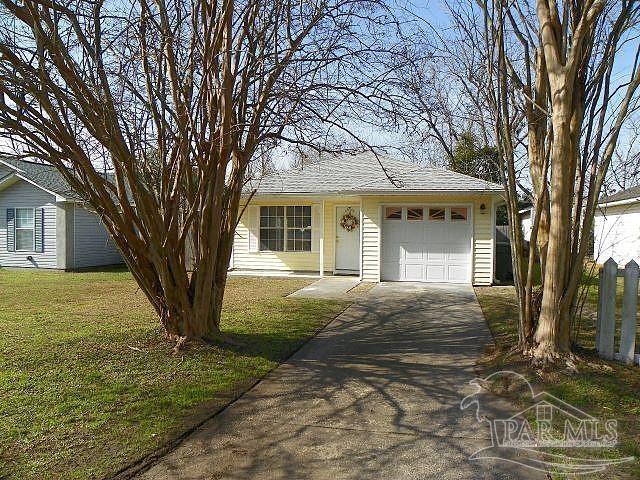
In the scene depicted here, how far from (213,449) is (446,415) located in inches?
78.0

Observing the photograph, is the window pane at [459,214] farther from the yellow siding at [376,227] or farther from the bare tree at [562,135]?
the bare tree at [562,135]

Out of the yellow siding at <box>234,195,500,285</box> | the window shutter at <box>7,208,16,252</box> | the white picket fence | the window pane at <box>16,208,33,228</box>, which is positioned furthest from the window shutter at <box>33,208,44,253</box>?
the white picket fence

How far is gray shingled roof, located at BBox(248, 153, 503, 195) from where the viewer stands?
12.9 m

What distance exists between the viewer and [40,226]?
57.3 ft

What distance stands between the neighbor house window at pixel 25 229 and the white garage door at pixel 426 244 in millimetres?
12820

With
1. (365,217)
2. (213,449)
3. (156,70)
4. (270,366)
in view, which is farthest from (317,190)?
(213,449)

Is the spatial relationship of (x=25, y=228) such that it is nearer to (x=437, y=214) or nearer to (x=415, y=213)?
(x=415, y=213)

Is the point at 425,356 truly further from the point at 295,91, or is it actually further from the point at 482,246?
the point at 482,246

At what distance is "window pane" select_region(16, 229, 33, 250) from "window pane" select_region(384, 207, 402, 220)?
12.9 m

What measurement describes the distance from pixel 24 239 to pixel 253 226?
8866 millimetres

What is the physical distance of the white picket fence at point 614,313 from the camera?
5.14 metres

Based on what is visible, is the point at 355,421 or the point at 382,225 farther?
the point at 382,225

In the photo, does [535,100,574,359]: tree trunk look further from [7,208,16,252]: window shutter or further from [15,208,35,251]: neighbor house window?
[7,208,16,252]: window shutter

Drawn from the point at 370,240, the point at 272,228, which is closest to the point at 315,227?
the point at 272,228
